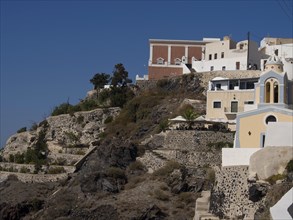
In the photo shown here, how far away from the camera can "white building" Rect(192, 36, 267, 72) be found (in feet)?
165

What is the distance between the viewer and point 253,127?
29.3 meters

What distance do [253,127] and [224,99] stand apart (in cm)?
1252

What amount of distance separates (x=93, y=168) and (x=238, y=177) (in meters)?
14.8

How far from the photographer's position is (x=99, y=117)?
4903cm

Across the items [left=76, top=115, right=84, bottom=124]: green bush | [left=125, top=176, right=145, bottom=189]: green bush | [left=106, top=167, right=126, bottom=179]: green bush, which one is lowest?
[left=125, top=176, right=145, bottom=189]: green bush

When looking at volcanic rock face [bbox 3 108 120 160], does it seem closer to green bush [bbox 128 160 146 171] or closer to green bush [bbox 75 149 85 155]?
green bush [bbox 75 149 85 155]

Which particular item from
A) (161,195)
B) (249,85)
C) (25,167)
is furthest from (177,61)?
(161,195)

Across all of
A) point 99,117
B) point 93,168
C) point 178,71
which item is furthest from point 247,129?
point 178,71

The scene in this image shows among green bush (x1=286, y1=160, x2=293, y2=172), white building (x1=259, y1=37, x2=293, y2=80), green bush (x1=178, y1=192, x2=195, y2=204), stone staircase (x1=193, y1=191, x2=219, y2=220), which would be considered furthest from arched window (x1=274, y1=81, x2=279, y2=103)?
white building (x1=259, y1=37, x2=293, y2=80)

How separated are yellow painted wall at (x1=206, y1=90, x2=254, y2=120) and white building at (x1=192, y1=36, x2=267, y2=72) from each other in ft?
28.4

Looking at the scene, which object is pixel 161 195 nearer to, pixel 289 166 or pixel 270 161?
pixel 270 161

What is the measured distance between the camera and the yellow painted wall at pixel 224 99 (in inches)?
1623

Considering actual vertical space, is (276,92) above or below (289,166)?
above

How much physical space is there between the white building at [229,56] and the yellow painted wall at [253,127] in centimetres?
2081
